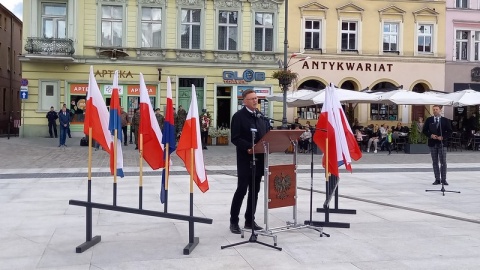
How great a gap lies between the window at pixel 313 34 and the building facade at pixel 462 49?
313 inches

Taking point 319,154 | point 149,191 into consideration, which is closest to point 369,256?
point 149,191

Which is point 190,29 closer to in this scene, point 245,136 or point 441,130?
point 441,130

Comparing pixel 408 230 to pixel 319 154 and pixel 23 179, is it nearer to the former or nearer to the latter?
pixel 23 179

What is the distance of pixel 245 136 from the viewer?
7246mm

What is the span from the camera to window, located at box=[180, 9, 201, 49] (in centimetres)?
3066

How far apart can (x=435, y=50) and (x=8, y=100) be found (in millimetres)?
33390

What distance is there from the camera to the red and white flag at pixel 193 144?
6739 millimetres

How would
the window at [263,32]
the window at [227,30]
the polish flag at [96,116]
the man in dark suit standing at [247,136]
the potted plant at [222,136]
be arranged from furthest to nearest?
1. the window at [263,32]
2. the window at [227,30]
3. the potted plant at [222,136]
4. the man in dark suit standing at [247,136]
5. the polish flag at [96,116]

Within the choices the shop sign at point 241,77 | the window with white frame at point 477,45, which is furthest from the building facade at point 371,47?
the window with white frame at point 477,45

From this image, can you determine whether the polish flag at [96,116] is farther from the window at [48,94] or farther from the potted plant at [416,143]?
the window at [48,94]

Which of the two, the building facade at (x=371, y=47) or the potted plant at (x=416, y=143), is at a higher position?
the building facade at (x=371, y=47)

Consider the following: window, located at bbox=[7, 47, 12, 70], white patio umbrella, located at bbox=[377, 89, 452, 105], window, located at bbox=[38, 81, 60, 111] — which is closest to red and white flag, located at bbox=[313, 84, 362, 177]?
white patio umbrella, located at bbox=[377, 89, 452, 105]

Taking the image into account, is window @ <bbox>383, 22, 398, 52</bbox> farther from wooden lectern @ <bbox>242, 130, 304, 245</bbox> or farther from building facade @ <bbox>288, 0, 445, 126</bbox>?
wooden lectern @ <bbox>242, 130, 304, 245</bbox>

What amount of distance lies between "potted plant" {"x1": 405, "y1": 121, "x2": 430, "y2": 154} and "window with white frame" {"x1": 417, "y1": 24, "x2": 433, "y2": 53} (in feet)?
32.8
